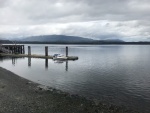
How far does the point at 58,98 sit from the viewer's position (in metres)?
25.0

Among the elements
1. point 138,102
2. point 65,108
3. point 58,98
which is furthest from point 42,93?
point 138,102

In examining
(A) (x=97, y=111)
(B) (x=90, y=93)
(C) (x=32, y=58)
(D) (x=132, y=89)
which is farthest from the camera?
(C) (x=32, y=58)

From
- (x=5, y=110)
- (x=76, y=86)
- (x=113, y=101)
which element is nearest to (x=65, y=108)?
(x=5, y=110)

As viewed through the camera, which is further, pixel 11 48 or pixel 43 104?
pixel 11 48

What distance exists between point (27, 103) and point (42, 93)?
5526 mm

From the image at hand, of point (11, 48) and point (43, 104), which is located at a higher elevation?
point (11, 48)

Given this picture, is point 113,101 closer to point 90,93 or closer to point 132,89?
point 90,93

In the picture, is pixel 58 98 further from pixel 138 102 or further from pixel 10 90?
pixel 138 102

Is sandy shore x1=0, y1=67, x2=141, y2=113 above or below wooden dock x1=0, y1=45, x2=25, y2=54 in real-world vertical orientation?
below

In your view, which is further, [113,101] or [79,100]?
[113,101]

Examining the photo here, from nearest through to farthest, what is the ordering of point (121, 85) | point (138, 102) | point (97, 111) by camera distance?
point (97, 111) → point (138, 102) → point (121, 85)

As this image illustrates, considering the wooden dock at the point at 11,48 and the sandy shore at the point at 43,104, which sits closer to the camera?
the sandy shore at the point at 43,104

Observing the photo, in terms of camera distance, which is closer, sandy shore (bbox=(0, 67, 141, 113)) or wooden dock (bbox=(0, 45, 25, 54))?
sandy shore (bbox=(0, 67, 141, 113))

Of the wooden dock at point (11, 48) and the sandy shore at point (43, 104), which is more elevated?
the wooden dock at point (11, 48)
